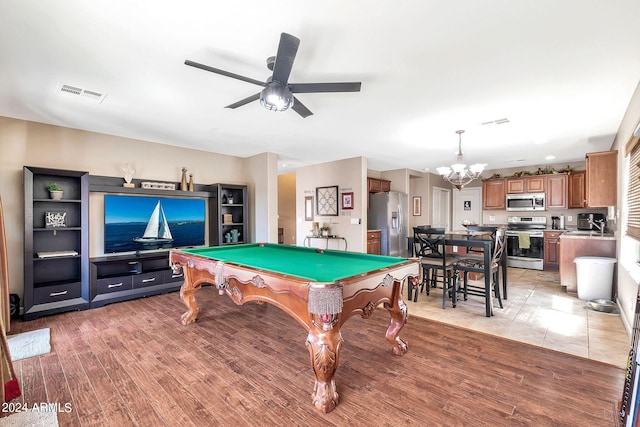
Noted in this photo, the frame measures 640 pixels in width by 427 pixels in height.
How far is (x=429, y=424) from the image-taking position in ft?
5.48

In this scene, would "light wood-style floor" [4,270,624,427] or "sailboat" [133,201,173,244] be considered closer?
"light wood-style floor" [4,270,624,427]

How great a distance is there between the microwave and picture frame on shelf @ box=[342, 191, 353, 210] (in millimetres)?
3986

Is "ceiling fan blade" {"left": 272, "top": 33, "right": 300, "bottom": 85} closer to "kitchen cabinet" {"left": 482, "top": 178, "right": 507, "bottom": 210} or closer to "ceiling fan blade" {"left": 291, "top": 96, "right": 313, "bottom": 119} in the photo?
"ceiling fan blade" {"left": 291, "top": 96, "right": 313, "bottom": 119}

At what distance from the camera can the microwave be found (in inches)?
255

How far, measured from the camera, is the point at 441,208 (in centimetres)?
852

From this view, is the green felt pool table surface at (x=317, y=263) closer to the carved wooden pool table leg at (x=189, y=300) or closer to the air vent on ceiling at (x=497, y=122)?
the carved wooden pool table leg at (x=189, y=300)

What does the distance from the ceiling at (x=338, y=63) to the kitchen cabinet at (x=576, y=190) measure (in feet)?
8.59

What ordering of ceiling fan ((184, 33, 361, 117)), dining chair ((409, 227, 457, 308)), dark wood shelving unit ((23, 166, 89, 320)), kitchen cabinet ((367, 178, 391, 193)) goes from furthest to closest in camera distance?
kitchen cabinet ((367, 178, 391, 193)) → dining chair ((409, 227, 457, 308)) → dark wood shelving unit ((23, 166, 89, 320)) → ceiling fan ((184, 33, 361, 117))

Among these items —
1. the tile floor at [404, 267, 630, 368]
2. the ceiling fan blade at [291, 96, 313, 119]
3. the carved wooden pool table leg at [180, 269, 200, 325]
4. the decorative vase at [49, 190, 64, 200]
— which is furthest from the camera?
the decorative vase at [49, 190, 64, 200]

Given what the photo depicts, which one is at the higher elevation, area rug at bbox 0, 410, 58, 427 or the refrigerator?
the refrigerator

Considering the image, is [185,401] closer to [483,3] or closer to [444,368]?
[444,368]

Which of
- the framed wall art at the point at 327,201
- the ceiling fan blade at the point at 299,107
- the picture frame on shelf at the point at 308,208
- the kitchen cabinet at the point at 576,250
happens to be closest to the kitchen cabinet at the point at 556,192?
the kitchen cabinet at the point at 576,250

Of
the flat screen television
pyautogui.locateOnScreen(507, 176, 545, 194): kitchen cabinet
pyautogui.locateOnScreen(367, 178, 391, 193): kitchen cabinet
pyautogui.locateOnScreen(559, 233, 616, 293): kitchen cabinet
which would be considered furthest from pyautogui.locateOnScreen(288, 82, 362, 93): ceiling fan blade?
pyautogui.locateOnScreen(507, 176, 545, 194): kitchen cabinet

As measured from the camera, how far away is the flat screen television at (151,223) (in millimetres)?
4184
